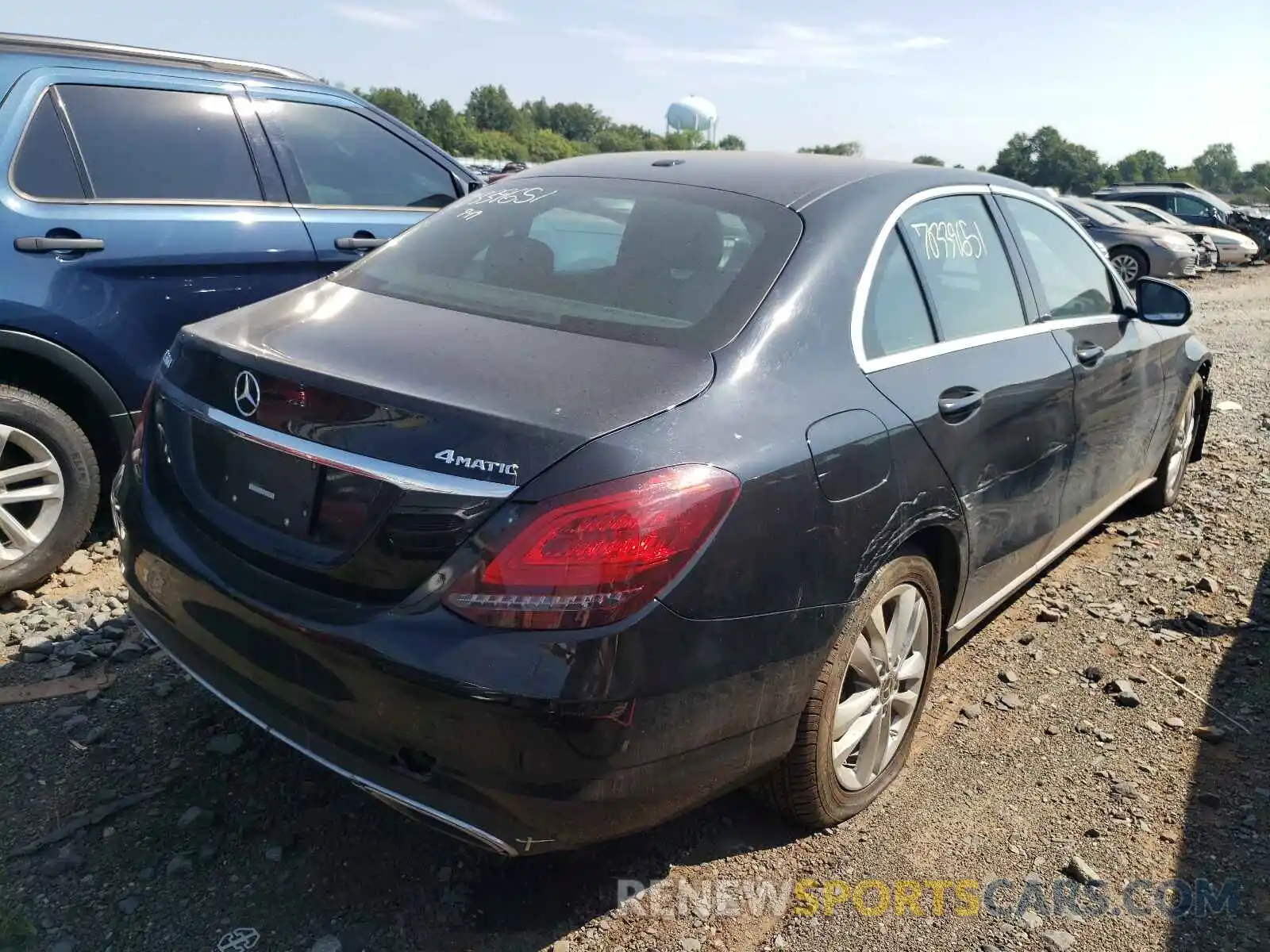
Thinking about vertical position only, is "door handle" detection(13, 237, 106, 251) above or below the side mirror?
below

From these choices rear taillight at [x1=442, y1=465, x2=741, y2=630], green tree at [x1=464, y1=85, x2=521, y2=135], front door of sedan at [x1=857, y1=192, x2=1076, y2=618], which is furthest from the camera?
green tree at [x1=464, y1=85, x2=521, y2=135]

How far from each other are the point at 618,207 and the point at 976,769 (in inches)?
77.6

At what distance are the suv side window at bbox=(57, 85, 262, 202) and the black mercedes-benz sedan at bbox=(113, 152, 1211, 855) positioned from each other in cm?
158

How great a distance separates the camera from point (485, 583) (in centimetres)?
190

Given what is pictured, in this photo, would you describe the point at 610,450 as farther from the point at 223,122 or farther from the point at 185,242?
the point at 223,122

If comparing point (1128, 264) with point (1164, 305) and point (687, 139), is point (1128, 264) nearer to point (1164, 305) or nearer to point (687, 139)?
point (1164, 305)

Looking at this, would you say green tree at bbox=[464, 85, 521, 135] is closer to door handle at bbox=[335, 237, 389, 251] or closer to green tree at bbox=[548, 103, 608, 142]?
green tree at bbox=[548, 103, 608, 142]

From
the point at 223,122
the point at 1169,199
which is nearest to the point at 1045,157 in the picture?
the point at 1169,199

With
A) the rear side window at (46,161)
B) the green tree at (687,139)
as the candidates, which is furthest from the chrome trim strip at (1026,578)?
the green tree at (687,139)

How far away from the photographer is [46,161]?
12.4 feet

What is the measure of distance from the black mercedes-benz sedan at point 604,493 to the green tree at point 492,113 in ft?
451

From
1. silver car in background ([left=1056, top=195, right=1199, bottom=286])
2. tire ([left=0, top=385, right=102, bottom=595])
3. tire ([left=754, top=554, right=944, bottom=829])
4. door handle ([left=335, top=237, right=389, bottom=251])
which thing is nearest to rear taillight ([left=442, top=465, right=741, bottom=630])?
tire ([left=754, top=554, right=944, bottom=829])

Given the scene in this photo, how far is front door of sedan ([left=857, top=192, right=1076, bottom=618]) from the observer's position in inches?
107

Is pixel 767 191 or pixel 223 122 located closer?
pixel 767 191
